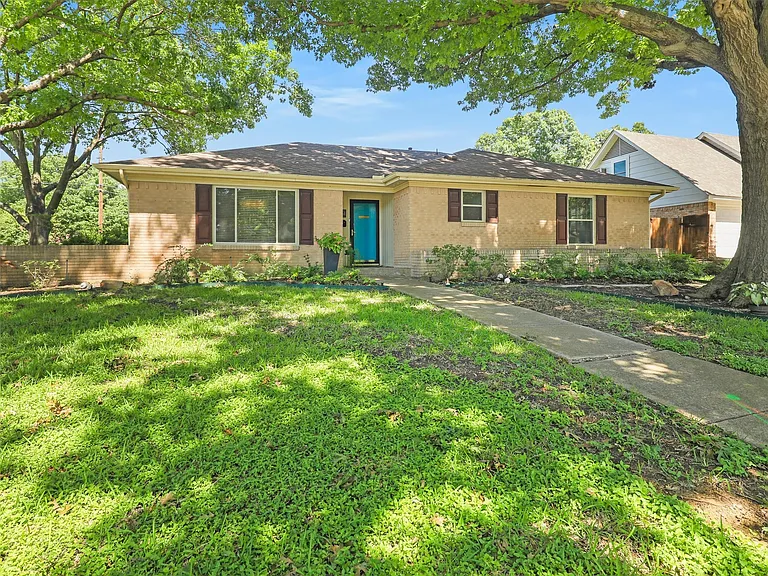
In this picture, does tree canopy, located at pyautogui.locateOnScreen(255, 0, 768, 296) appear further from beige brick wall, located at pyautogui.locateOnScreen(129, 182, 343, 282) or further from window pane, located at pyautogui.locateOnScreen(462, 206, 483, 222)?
beige brick wall, located at pyautogui.locateOnScreen(129, 182, 343, 282)

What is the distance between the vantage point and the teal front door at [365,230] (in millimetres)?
13594

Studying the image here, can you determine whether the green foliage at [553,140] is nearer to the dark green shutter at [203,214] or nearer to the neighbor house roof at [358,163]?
the neighbor house roof at [358,163]

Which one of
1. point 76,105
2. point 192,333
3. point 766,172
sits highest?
point 76,105

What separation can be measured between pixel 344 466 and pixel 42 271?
10991 millimetres

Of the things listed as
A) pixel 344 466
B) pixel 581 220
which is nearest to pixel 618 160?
pixel 581 220

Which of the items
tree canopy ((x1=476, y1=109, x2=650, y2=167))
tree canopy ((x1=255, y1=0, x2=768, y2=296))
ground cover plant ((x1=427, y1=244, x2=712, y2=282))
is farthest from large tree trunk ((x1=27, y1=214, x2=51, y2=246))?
tree canopy ((x1=476, y1=109, x2=650, y2=167))

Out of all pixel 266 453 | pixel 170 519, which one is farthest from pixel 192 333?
pixel 170 519

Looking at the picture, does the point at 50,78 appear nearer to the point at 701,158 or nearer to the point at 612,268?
the point at 612,268

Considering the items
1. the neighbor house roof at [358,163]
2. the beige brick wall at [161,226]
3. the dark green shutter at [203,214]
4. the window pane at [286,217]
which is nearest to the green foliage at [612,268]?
the neighbor house roof at [358,163]

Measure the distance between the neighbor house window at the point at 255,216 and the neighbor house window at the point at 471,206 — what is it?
16.7 ft

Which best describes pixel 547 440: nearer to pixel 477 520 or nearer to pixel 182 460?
pixel 477 520

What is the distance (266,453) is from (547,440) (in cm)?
178

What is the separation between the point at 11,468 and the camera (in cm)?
234

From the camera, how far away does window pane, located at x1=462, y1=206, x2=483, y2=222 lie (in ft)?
41.5
